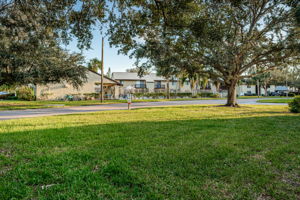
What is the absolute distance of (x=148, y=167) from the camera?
11.6 ft

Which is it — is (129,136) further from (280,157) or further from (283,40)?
(283,40)

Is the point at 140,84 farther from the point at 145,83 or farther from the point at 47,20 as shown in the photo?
the point at 47,20

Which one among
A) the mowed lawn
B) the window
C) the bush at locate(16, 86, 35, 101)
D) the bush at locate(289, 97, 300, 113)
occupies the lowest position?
the mowed lawn

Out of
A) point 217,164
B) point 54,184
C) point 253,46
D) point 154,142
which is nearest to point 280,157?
point 217,164

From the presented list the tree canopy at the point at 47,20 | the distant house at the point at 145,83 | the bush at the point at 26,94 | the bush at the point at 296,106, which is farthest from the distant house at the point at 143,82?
the tree canopy at the point at 47,20

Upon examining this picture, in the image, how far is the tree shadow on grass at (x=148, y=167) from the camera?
2.72m

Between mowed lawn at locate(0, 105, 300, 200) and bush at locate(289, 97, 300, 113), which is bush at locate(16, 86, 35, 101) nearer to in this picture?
mowed lawn at locate(0, 105, 300, 200)

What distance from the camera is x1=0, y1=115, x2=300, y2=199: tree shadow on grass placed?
272 cm

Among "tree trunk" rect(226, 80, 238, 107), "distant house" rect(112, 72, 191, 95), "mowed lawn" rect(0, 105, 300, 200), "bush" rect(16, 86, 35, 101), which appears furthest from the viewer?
"distant house" rect(112, 72, 191, 95)

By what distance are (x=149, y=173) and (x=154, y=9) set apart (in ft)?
15.6

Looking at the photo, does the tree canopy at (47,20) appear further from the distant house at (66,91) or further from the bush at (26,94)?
the bush at (26,94)

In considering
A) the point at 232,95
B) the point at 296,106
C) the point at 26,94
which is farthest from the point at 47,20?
the point at 26,94

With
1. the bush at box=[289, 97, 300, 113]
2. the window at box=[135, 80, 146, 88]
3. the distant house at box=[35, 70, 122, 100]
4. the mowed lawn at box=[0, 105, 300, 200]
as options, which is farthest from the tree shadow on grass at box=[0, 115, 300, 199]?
the window at box=[135, 80, 146, 88]

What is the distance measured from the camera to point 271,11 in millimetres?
14516
